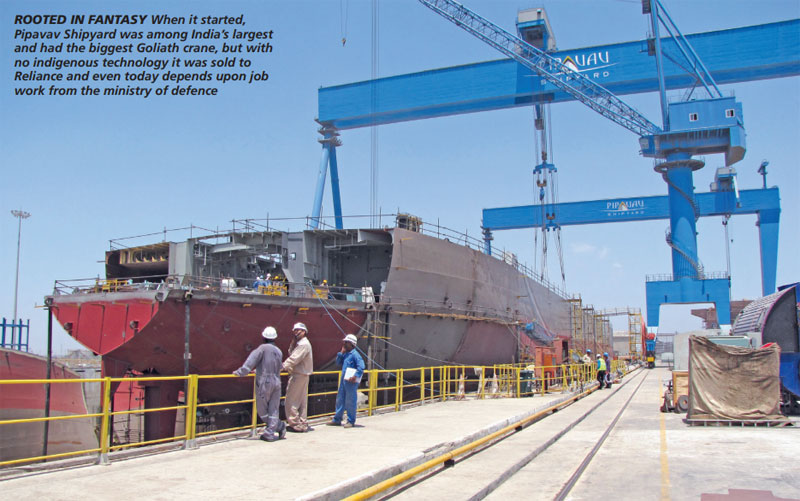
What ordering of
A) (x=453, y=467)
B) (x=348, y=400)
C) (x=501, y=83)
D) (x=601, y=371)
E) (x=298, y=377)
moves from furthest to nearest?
(x=501, y=83) → (x=601, y=371) → (x=348, y=400) → (x=298, y=377) → (x=453, y=467)

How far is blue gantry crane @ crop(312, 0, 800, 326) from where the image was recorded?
30.8 meters

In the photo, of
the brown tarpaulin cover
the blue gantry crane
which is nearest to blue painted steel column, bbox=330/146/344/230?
the blue gantry crane

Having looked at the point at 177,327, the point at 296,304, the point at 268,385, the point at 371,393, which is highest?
the point at 296,304

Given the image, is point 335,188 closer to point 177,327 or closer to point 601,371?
point 601,371

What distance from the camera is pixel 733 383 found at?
37.9 feet

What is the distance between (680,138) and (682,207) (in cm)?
434

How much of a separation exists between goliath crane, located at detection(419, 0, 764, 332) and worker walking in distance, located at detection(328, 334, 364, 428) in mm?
27210

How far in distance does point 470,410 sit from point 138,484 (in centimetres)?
818

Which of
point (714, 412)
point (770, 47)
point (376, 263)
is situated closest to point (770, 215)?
point (770, 47)

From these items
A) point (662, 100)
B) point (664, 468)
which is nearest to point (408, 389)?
point (664, 468)

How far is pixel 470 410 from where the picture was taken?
12641mm

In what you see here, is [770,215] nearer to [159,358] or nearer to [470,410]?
[470,410]

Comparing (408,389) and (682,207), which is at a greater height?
(682,207)

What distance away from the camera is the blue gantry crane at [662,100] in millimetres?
30828
